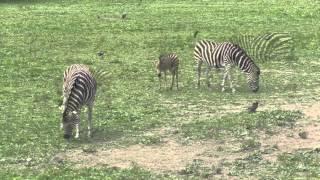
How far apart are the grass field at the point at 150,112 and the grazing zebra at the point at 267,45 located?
0.58 m

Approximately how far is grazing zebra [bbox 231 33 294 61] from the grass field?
0.58 m

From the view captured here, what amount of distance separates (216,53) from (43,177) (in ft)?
33.0

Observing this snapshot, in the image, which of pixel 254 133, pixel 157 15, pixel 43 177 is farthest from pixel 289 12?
pixel 43 177

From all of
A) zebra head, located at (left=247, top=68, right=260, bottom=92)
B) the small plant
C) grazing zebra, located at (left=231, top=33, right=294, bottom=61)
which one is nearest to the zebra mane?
the small plant

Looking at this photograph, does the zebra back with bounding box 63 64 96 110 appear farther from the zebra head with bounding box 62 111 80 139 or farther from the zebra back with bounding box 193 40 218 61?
the zebra back with bounding box 193 40 218 61

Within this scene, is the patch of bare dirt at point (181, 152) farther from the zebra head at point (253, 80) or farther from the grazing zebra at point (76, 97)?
the zebra head at point (253, 80)

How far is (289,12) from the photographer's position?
136 ft

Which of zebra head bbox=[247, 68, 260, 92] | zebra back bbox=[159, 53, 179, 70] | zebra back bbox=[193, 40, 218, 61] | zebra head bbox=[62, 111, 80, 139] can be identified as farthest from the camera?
zebra back bbox=[193, 40, 218, 61]

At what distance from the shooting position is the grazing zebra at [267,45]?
2745 centimetres

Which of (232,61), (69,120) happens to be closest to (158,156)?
(69,120)

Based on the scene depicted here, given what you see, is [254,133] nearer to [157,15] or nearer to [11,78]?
[11,78]

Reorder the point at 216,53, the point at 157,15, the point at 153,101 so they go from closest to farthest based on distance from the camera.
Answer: the point at 153,101
the point at 216,53
the point at 157,15

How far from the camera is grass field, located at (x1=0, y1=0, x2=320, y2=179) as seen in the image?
13383 mm

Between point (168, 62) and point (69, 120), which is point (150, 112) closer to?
point (168, 62)
